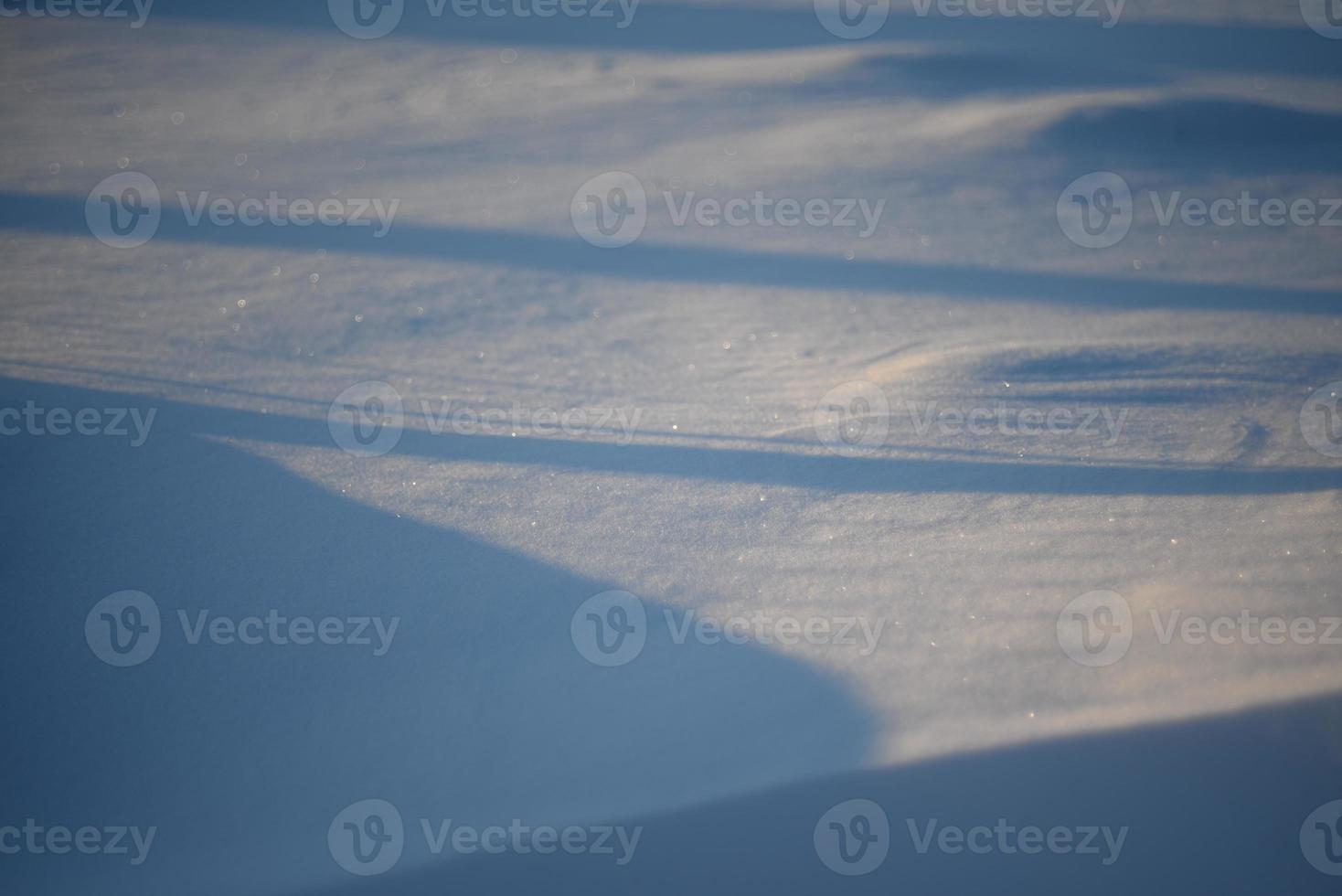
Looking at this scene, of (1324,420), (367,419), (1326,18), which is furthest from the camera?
(1326,18)

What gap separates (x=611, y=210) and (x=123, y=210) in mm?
4502

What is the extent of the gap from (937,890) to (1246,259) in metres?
6.93

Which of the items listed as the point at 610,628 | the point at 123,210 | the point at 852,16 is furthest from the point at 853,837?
the point at 852,16

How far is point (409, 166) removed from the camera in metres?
9.84

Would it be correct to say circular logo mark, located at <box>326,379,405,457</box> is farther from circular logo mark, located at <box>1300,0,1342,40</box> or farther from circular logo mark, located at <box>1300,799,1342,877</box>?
circular logo mark, located at <box>1300,0,1342,40</box>

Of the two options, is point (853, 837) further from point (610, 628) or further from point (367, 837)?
point (367, 837)

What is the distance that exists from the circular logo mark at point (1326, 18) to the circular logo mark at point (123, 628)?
17212mm

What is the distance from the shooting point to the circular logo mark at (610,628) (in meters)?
3.99

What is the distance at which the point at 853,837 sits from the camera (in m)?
3.34

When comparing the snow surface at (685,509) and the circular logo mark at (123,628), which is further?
the circular logo mark at (123,628)

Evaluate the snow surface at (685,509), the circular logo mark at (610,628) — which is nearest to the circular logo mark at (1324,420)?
the snow surface at (685,509)

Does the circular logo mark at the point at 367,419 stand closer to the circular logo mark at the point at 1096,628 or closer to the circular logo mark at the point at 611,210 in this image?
the circular logo mark at the point at 611,210

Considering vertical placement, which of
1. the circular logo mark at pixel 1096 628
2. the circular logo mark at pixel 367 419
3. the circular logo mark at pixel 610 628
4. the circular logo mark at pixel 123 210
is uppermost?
the circular logo mark at pixel 123 210

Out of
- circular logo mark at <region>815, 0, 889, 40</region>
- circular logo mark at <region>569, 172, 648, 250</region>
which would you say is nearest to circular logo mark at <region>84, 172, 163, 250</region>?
circular logo mark at <region>569, 172, 648, 250</region>
